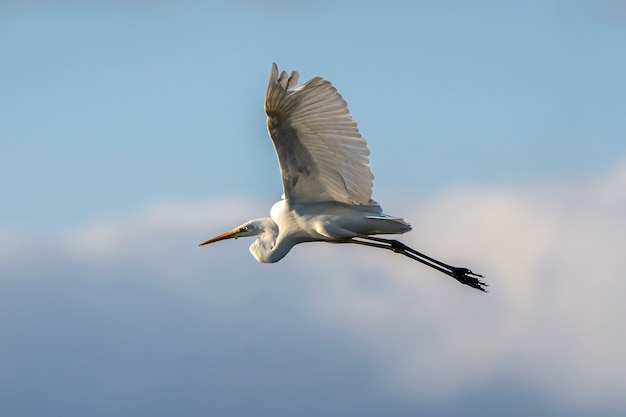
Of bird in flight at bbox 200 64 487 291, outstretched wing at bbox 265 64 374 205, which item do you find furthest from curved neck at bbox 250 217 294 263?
outstretched wing at bbox 265 64 374 205

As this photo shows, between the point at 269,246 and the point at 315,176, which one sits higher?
the point at 315,176

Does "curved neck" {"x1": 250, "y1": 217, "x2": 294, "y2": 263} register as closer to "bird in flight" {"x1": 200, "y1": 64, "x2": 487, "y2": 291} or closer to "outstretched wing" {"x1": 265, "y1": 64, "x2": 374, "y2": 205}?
"bird in flight" {"x1": 200, "y1": 64, "x2": 487, "y2": 291}

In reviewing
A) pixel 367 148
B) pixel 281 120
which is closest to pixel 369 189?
pixel 367 148

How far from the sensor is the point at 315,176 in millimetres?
14938

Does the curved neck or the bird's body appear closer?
the bird's body

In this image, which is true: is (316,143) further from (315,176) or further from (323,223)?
(323,223)

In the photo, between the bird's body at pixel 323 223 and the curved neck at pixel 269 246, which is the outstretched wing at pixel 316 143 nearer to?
the bird's body at pixel 323 223

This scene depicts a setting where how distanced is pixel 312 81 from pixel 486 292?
5.53 metres

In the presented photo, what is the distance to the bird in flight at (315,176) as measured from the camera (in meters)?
13.9

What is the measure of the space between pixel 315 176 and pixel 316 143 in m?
0.69

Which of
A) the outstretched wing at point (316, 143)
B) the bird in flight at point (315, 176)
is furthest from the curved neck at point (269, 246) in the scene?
the outstretched wing at point (316, 143)

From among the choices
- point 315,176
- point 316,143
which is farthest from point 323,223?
point 316,143

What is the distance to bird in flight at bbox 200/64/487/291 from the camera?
13.9 meters

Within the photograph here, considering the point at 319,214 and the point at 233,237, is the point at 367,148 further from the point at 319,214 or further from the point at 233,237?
the point at 233,237
